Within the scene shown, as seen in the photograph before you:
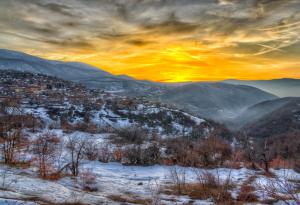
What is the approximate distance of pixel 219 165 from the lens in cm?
1565

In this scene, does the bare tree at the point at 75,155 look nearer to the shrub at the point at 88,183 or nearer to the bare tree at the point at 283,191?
the shrub at the point at 88,183

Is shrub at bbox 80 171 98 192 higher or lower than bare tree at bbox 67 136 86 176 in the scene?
lower

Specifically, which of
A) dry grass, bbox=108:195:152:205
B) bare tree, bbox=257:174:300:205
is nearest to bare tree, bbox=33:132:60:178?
dry grass, bbox=108:195:152:205

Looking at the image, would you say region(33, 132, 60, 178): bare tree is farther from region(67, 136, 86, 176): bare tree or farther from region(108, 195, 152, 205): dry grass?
region(108, 195, 152, 205): dry grass

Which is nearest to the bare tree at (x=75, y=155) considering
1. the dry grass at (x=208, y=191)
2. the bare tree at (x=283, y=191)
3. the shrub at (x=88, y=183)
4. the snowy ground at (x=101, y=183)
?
the shrub at (x=88, y=183)

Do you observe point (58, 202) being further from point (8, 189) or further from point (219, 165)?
point (219, 165)

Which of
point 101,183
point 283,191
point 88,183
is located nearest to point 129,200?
point 88,183

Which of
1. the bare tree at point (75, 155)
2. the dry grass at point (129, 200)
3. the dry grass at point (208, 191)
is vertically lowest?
the dry grass at point (208, 191)

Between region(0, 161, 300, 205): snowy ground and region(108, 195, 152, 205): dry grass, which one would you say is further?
region(108, 195, 152, 205): dry grass

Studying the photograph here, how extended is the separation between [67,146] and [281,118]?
171018mm

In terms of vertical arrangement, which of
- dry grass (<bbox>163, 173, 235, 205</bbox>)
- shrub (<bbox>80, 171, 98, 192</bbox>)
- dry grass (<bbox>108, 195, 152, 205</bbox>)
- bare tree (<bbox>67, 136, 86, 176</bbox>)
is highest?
bare tree (<bbox>67, 136, 86, 176</bbox>)

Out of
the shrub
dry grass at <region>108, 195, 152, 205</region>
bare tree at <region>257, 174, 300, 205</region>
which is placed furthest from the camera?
the shrub

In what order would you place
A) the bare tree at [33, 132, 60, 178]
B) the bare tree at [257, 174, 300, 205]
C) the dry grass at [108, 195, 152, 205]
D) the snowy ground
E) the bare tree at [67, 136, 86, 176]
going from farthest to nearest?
the bare tree at [67, 136, 86, 176], the bare tree at [33, 132, 60, 178], the dry grass at [108, 195, 152, 205], the snowy ground, the bare tree at [257, 174, 300, 205]

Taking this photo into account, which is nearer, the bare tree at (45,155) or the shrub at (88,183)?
the shrub at (88,183)
